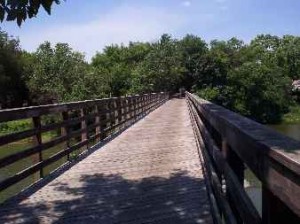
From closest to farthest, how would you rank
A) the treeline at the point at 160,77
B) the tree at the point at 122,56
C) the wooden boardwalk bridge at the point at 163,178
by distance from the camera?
1. the wooden boardwalk bridge at the point at 163,178
2. the treeline at the point at 160,77
3. the tree at the point at 122,56

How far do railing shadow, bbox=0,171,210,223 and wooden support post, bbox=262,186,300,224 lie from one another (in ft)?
10.4

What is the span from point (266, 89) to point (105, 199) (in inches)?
3040

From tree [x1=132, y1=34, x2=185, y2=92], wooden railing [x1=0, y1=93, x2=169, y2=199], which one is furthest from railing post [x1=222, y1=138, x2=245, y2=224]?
tree [x1=132, y1=34, x2=185, y2=92]

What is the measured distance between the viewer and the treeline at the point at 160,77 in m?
56.8

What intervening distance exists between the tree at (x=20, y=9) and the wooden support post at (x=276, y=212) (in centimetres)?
296

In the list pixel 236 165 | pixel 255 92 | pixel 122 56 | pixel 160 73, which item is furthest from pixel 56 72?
pixel 236 165

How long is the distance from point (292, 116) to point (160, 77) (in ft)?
93.9

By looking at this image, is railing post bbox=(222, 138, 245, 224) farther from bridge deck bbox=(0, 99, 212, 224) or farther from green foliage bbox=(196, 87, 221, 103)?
green foliage bbox=(196, 87, 221, 103)

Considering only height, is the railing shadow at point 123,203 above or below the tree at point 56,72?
below

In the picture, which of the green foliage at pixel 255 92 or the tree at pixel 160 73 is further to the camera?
the green foliage at pixel 255 92

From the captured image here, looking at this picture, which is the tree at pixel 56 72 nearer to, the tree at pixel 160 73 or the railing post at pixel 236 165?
the tree at pixel 160 73

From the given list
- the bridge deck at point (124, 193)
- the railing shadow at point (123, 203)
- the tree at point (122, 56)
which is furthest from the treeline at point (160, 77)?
the railing shadow at point (123, 203)

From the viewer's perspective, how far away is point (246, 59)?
97625 mm

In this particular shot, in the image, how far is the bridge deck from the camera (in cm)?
563
